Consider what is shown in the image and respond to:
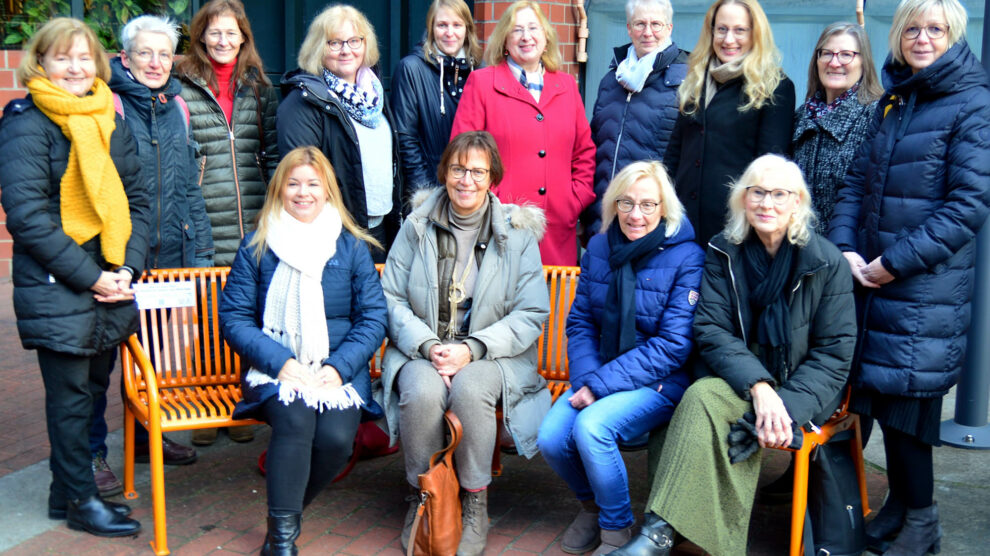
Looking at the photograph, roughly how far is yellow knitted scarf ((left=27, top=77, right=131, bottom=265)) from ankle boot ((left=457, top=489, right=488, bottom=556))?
1.63m

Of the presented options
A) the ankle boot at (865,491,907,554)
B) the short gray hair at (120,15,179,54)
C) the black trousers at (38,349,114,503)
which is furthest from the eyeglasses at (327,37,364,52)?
the ankle boot at (865,491,907,554)

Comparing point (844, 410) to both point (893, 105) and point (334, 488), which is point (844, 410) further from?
point (334, 488)

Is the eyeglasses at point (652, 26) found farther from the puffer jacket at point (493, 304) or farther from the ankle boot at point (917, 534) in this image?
the ankle boot at point (917, 534)

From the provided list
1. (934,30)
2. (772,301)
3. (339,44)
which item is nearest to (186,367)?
(339,44)

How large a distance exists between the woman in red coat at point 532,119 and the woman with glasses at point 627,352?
849 millimetres

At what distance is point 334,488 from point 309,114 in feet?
5.54

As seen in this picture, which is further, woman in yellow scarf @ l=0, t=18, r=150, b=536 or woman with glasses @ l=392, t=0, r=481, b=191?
woman with glasses @ l=392, t=0, r=481, b=191

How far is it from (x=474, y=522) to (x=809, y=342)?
1418 mm

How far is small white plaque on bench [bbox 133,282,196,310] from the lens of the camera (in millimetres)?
3936

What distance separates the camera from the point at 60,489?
150 inches

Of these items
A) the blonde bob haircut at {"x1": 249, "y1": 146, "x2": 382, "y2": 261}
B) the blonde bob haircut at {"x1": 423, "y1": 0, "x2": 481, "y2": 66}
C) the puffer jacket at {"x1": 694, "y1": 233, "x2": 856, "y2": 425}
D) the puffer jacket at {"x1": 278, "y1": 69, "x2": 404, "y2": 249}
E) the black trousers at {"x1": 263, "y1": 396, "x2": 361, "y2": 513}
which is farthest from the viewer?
the blonde bob haircut at {"x1": 423, "y1": 0, "x2": 481, "y2": 66}

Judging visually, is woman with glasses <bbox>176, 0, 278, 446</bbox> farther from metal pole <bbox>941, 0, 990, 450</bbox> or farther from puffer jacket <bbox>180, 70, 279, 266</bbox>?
metal pole <bbox>941, 0, 990, 450</bbox>

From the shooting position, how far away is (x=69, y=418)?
3.71 meters

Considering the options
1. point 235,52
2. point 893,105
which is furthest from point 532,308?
point 235,52
